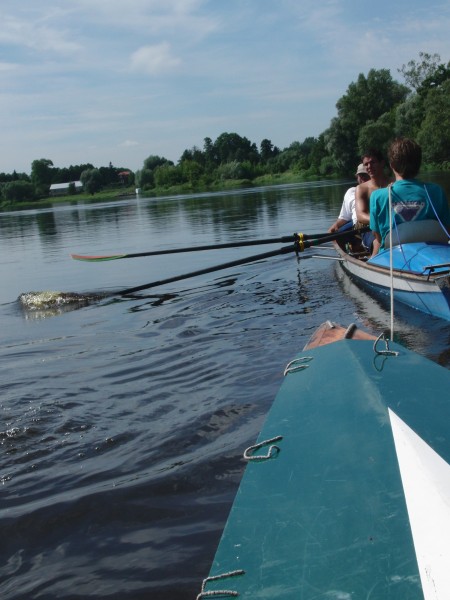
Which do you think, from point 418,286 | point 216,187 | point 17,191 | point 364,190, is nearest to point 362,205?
point 364,190

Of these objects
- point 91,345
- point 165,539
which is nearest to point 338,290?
point 91,345

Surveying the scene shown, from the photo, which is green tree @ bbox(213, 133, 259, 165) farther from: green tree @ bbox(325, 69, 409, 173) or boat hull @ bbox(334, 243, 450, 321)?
boat hull @ bbox(334, 243, 450, 321)

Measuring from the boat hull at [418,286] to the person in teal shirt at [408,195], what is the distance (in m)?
0.42

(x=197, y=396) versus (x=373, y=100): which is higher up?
(x=373, y=100)

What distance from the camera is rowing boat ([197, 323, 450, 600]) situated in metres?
2.15

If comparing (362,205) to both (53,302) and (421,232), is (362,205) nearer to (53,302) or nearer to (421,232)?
(421,232)

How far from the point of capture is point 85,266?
56.4ft

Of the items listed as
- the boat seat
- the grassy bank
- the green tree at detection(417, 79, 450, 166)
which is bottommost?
the boat seat

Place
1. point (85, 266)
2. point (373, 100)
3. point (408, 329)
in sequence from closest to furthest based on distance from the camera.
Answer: point (408, 329)
point (85, 266)
point (373, 100)

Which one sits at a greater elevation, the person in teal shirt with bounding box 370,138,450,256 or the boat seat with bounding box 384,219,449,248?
the person in teal shirt with bounding box 370,138,450,256

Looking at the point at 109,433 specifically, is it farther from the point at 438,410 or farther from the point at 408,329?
the point at 408,329

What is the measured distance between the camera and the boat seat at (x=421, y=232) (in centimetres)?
725

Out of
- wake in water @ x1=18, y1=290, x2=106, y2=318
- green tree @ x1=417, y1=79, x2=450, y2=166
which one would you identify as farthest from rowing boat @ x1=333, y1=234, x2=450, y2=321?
green tree @ x1=417, y1=79, x2=450, y2=166

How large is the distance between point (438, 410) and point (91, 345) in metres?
5.74
